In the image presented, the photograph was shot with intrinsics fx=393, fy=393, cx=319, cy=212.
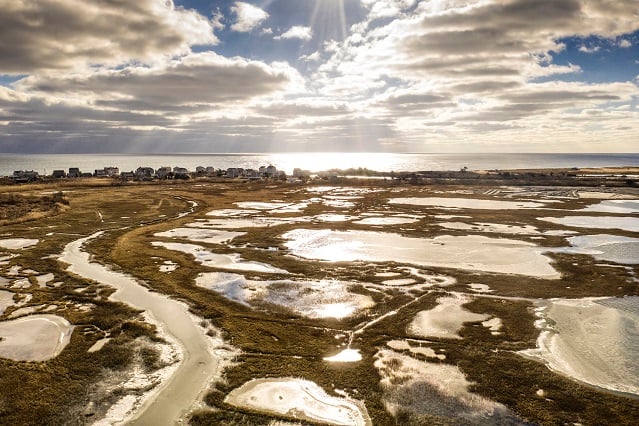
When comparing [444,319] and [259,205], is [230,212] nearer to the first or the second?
[259,205]

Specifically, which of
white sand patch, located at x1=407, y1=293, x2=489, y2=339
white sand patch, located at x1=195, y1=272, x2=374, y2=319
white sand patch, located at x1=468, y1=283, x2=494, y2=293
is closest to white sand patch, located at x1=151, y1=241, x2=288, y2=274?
white sand patch, located at x1=195, y1=272, x2=374, y2=319

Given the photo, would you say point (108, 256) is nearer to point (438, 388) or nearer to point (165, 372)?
point (165, 372)

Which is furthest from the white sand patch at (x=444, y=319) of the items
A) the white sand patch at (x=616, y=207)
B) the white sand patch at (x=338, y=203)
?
the white sand patch at (x=616, y=207)

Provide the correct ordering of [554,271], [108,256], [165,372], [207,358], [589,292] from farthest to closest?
[108,256]
[554,271]
[589,292]
[207,358]
[165,372]

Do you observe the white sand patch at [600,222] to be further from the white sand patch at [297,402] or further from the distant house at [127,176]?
the distant house at [127,176]

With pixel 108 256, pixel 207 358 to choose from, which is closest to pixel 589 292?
pixel 207 358

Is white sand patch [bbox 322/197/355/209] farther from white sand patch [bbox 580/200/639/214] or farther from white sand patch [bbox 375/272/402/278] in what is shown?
white sand patch [bbox 375/272/402/278]

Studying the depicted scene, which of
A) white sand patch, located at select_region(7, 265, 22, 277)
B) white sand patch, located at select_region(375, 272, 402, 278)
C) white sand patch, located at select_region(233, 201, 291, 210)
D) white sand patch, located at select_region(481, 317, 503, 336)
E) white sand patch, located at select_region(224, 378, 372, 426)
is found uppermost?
white sand patch, located at select_region(233, 201, 291, 210)
